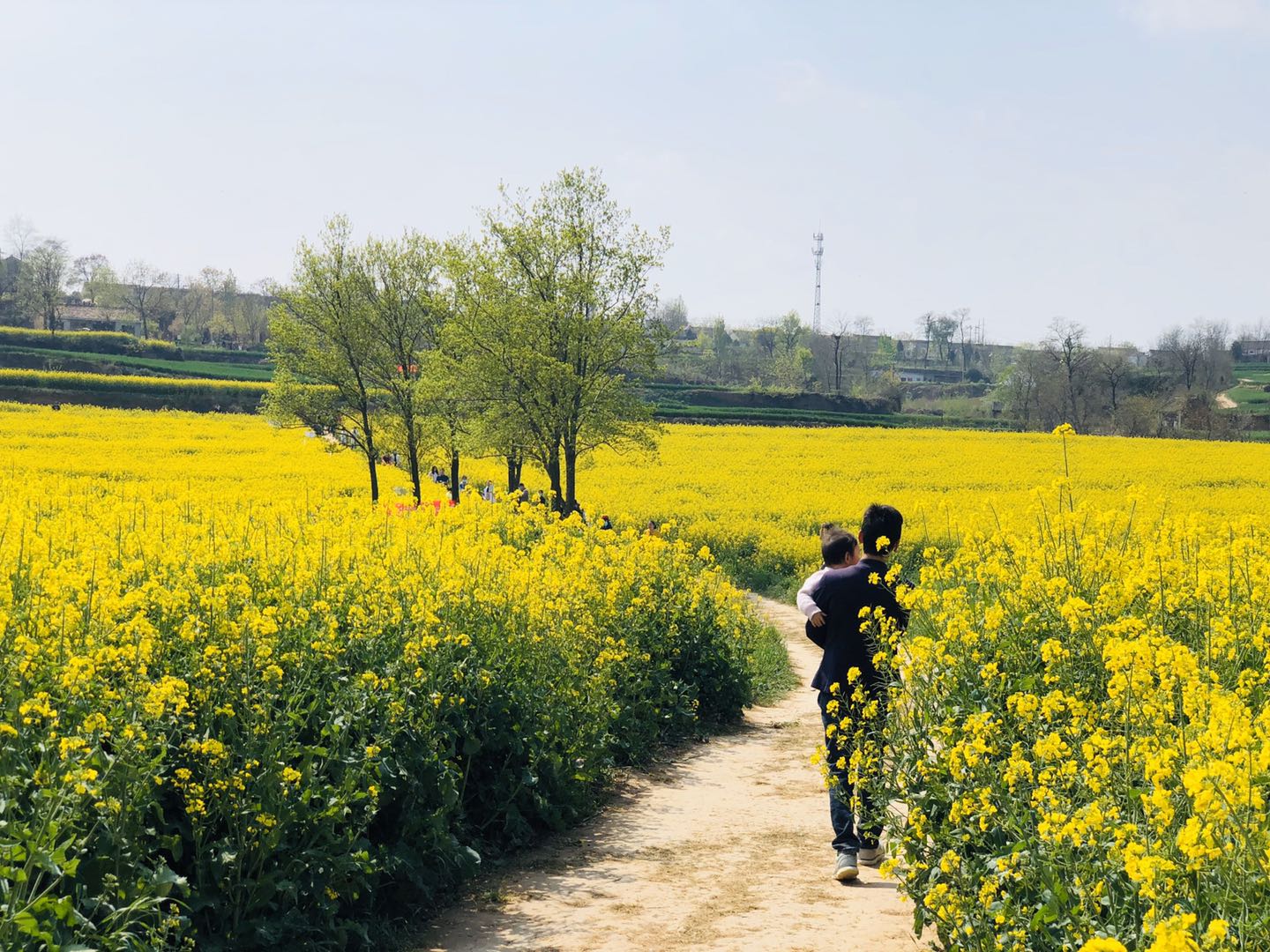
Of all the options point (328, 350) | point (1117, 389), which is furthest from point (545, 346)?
point (1117, 389)

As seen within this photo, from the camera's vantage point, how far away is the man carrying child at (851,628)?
6.96m

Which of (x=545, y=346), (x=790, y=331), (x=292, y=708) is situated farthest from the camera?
(x=790, y=331)

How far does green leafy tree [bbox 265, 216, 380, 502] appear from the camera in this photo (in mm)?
33000

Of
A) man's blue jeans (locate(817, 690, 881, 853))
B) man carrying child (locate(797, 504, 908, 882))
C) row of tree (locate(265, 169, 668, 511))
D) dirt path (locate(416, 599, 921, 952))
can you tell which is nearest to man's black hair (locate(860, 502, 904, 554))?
man carrying child (locate(797, 504, 908, 882))

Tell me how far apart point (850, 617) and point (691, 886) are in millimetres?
1855

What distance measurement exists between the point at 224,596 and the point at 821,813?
464 centimetres

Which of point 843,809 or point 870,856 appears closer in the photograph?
point 843,809

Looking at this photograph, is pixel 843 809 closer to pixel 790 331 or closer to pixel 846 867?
pixel 846 867

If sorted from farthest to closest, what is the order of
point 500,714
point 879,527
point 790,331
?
point 790,331
point 500,714
point 879,527

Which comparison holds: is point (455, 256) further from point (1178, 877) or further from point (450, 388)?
point (1178, 877)

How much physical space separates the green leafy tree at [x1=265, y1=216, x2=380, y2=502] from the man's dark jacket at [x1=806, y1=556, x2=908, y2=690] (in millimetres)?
27051

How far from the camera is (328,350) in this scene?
110ft

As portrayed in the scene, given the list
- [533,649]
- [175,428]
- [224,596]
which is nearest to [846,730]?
[533,649]

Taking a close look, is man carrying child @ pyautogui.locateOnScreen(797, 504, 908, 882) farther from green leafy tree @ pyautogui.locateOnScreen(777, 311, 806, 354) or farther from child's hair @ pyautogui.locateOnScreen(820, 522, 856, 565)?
green leafy tree @ pyautogui.locateOnScreen(777, 311, 806, 354)
